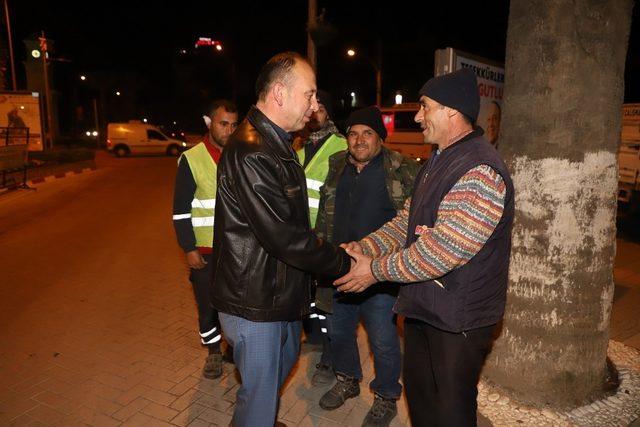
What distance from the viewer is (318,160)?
12.0 ft

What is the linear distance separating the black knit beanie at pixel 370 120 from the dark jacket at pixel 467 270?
104cm

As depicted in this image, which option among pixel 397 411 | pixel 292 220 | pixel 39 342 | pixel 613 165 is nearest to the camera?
pixel 292 220

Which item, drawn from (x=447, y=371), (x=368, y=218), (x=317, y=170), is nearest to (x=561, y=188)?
(x=368, y=218)

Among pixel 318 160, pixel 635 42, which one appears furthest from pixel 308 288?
pixel 635 42

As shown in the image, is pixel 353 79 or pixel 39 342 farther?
pixel 353 79

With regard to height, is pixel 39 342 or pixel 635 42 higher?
pixel 635 42

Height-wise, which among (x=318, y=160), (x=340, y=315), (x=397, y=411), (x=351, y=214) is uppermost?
(x=318, y=160)

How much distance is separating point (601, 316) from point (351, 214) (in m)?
1.87

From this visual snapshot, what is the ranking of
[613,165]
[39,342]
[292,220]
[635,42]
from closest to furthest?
[292,220] < [613,165] < [39,342] < [635,42]

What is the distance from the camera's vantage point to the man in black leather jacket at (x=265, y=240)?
88.9 inches

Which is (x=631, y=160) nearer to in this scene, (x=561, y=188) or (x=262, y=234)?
(x=561, y=188)

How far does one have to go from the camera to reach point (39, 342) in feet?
14.8

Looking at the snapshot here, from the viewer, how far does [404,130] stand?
17844 mm

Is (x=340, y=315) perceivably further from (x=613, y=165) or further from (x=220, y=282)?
(x=613, y=165)
